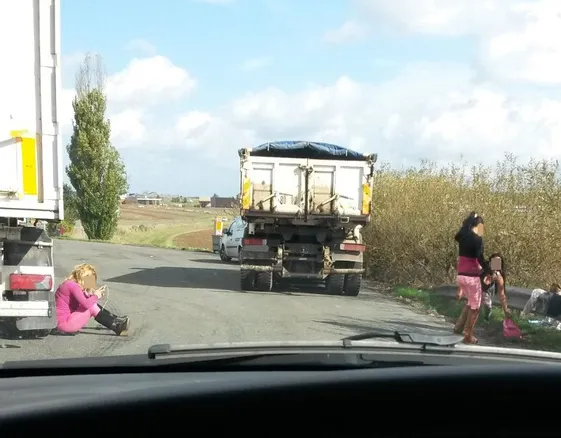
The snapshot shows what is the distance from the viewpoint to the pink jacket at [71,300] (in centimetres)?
936

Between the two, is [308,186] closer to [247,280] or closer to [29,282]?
[247,280]

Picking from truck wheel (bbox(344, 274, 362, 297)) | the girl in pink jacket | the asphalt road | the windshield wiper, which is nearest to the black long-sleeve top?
the asphalt road

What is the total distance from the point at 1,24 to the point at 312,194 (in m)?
8.69

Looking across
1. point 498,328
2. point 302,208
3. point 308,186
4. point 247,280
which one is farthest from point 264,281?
point 498,328

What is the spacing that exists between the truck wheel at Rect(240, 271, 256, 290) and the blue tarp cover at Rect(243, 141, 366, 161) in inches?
97.5

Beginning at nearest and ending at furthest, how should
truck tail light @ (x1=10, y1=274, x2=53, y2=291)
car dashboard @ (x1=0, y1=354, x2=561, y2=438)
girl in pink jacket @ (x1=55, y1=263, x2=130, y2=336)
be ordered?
car dashboard @ (x1=0, y1=354, x2=561, y2=438), truck tail light @ (x1=10, y1=274, x2=53, y2=291), girl in pink jacket @ (x1=55, y1=263, x2=130, y2=336)

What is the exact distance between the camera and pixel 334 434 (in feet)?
6.02

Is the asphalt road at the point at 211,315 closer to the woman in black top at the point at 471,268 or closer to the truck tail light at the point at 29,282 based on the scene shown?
the truck tail light at the point at 29,282

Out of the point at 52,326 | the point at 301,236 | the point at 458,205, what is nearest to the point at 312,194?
the point at 301,236

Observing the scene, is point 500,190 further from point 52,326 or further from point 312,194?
point 52,326

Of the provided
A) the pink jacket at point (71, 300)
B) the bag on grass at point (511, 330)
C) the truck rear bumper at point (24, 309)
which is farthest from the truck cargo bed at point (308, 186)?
the truck rear bumper at point (24, 309)

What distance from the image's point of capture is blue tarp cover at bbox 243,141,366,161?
15523 mm

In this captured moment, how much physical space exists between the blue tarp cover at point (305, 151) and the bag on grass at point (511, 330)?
19.6ft

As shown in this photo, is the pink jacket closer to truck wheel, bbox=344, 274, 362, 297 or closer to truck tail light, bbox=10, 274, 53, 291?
truck tail light, bbox=10, 274, 53, 291
